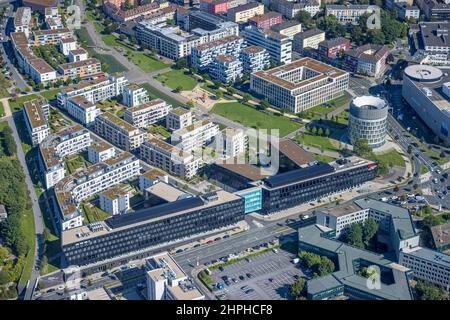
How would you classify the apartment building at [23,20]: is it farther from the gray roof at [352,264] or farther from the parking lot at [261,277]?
the gray roof at [352,264]

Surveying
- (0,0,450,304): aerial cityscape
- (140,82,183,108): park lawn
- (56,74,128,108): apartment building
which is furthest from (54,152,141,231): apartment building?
(56,74,128,108): apartment building

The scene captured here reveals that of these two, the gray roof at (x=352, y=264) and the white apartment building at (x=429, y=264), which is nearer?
the gray roof at (x=352, y=264)

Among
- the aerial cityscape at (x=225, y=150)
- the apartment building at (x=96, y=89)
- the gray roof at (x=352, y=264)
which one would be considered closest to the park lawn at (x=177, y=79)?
the aerial cityscape at (x=225, y=150)

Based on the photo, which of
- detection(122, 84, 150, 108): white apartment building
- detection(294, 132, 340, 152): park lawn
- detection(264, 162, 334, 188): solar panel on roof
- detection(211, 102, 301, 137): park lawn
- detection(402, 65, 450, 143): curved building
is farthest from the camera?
detection(122, 84, 150, 108): white apartment building

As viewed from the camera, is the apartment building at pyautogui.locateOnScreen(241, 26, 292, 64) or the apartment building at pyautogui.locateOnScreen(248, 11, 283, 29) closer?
the apartment building at pyautogui.locateOnScreen(241, 26, 292, 64)

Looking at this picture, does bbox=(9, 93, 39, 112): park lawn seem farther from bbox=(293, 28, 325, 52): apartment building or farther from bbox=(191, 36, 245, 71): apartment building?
bbox=(293, 28, 325, 52): apartment building

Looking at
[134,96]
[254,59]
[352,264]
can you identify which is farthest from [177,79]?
[352,264]
